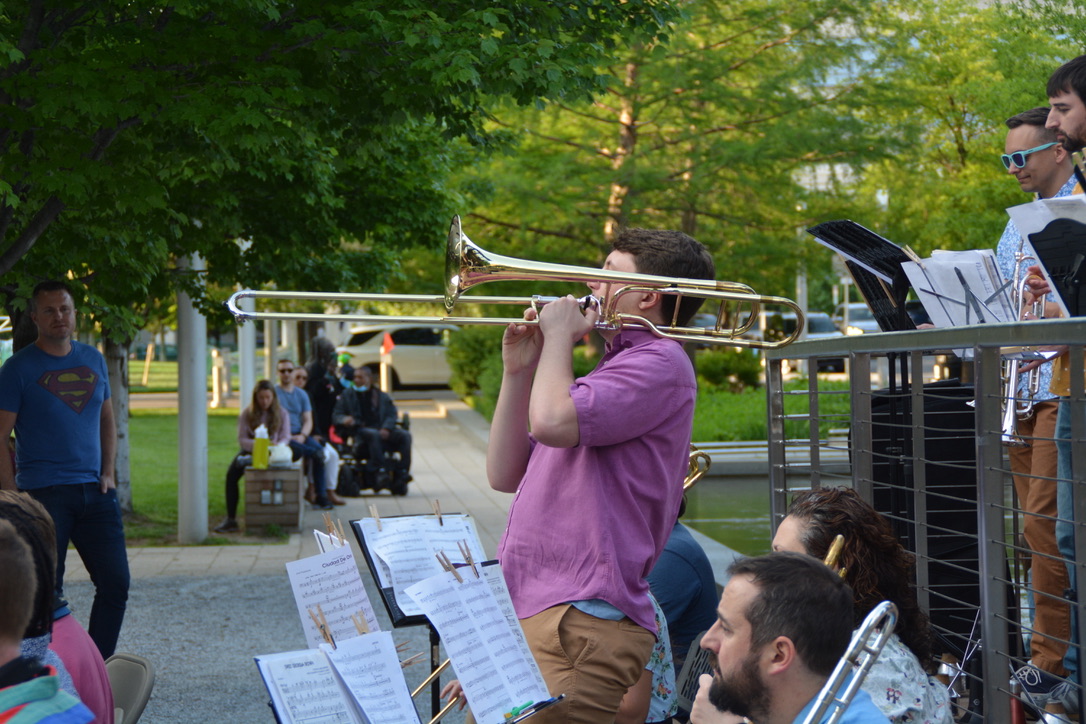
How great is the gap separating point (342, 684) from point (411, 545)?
0.82 m

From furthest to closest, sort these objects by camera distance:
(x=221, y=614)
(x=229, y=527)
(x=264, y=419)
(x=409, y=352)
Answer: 1. (x=409, y=352)
2. (x=264, y=419)
3. (x=229, y=527)
4. (x=221, y=614)

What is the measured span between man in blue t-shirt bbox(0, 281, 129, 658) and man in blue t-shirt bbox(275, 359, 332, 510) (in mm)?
6632

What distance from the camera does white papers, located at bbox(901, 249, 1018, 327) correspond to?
373 cm

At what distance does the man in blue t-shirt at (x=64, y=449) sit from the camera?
18.3ft

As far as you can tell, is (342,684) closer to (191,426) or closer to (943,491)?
(943,491)

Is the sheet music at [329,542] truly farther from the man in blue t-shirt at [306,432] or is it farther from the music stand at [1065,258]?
the man in blue t-shirt at [306,432]

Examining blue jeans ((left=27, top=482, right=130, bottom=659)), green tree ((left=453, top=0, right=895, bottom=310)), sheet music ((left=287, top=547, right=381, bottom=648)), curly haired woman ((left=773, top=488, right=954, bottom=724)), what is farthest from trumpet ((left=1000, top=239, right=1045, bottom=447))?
green tree ((left=453, top=0, right=895, bottom=310))

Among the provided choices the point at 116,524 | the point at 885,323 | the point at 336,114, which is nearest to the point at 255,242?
the point at 336,114

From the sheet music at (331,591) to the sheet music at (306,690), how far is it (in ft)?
0.63

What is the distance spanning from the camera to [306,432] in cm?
1270

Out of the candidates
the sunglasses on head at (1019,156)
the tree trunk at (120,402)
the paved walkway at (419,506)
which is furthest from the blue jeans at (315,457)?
the sunglasses on head at (1019,156)

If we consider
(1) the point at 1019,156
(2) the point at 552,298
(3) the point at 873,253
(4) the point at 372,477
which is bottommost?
(4) the point at 372,477

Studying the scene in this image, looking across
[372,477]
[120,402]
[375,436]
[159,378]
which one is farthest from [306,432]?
[159,378]

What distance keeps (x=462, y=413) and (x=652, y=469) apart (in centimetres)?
1970
